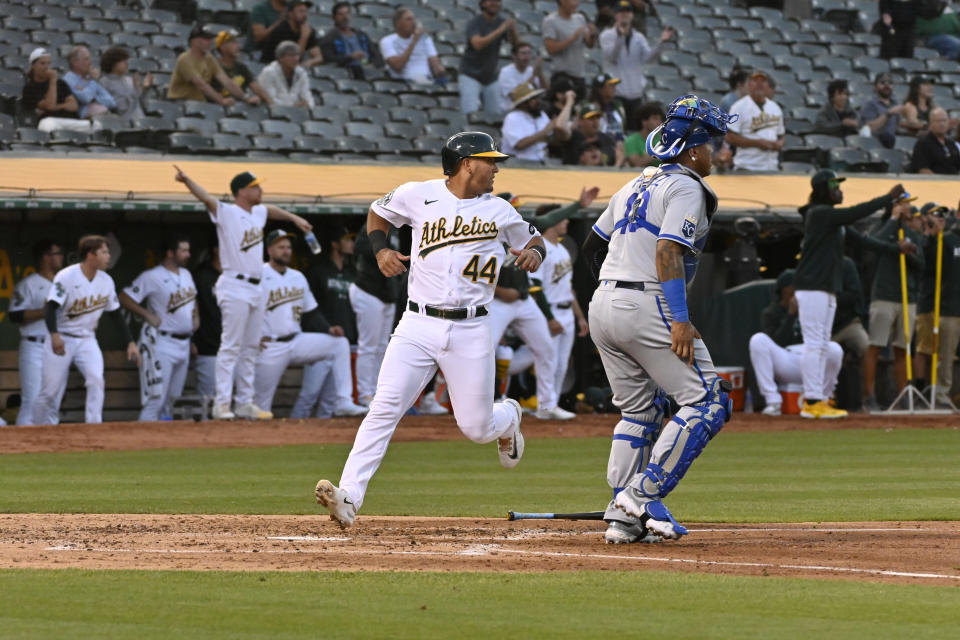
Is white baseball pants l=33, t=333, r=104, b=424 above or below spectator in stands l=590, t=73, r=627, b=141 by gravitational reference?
below

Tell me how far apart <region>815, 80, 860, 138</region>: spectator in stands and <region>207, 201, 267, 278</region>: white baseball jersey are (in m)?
9.40

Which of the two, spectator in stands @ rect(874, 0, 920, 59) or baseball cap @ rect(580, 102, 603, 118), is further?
spectator in stands @ rect(874, 0, 920, 59)

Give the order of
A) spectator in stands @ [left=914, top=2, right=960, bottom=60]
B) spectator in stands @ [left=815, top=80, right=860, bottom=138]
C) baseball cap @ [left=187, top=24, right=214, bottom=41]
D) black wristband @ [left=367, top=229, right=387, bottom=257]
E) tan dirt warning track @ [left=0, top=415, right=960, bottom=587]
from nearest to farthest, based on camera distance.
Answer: tan dirt warning track @ [left=0, top=415, right=960, bottom=587], black wristband @ [left=367, top=229, right=387, bottom=257], baseball cap @ [left=187, top=24, right=214, bottom=41], spectator in stands @ [left=815, top=80, right=860, bottom=138], spectator in stands @ [left=914, top=2, right=960, bottom=60]

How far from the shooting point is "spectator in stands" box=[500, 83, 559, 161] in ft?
55.6

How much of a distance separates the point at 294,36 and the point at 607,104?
3763mm

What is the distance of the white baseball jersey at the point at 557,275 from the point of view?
48.2 ft

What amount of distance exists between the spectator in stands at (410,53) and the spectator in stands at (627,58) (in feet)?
6.85

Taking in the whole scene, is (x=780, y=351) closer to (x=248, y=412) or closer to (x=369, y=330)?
(x=369, y=330)

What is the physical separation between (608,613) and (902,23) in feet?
69.1

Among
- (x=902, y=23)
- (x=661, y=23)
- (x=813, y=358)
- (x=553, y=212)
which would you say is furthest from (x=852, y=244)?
(x=902, y=23)

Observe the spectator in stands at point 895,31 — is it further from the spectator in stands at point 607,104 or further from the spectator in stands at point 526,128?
the spectator in stands at point 526,128

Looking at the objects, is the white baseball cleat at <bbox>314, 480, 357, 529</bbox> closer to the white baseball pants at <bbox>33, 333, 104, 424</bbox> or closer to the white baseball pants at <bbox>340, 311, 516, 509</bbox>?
the white baseball pants at <bbox>340, 311, 516, 509</bbox>

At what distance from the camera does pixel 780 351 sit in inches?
617

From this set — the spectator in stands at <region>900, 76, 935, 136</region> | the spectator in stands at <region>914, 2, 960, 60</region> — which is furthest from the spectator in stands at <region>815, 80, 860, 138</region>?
the spectator in stands at <region>914, 2, 960, 60</region>
